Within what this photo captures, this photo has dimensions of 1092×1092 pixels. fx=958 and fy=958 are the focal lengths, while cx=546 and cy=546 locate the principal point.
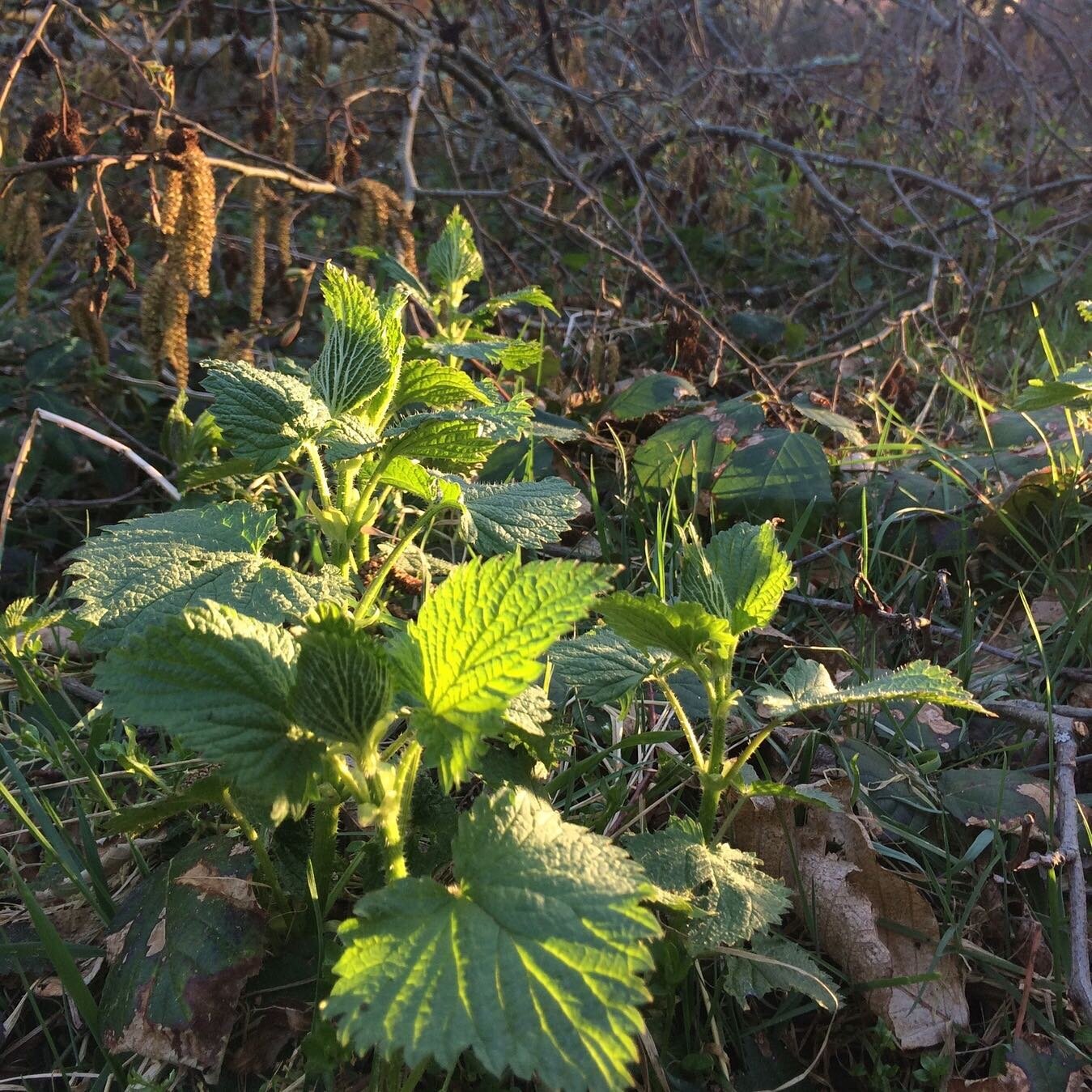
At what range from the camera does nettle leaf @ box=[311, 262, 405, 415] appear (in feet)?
4.27

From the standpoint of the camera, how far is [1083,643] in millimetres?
1802

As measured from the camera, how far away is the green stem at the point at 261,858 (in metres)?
1.17

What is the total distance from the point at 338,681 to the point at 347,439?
0.43 metres

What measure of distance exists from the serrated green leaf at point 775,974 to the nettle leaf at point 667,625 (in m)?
0.37

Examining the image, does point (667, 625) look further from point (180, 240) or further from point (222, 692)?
point (180, 240)

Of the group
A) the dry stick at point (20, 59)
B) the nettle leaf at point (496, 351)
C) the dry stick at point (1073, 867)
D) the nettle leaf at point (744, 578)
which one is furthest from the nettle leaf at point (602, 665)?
the dry stick at point (20, 59)

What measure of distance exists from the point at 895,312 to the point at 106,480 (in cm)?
298

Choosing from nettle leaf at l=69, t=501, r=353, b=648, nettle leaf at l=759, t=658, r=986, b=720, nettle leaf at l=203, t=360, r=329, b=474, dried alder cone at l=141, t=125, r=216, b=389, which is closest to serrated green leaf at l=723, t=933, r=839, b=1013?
nettle leaf at l=759, t=658, r=986, b=720

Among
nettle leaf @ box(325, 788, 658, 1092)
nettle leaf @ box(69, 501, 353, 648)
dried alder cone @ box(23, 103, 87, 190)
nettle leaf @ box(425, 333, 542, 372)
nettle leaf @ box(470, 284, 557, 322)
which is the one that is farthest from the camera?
dried alder cone @ box(23, 103, 87, 190)

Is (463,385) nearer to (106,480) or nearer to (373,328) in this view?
(373,328)

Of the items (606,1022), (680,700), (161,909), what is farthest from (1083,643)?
(161,909)

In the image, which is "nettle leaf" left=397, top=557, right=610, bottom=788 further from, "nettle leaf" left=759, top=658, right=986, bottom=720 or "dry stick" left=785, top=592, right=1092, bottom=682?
"dry stick" left=785, top=592, right=1092, bottom=682

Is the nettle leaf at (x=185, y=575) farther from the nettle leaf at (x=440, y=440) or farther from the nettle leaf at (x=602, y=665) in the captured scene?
the nettle leaf at (x=602, y=665)

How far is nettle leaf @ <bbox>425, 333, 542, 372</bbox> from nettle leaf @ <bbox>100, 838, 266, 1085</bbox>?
1.06 m
